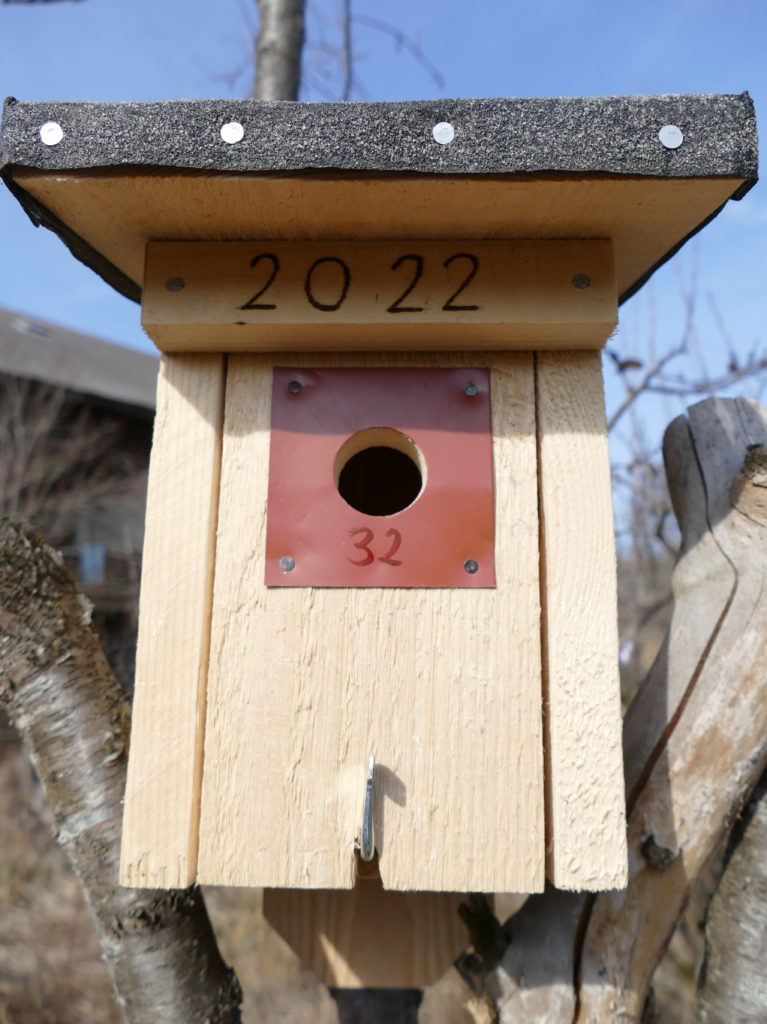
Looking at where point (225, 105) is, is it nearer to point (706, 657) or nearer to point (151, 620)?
point (151, 620)

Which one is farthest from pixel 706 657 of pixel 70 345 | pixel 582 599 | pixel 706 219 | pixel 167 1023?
pixel 70 345

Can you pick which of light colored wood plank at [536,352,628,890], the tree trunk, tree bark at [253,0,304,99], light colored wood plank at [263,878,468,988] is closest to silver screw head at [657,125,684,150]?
light colored wood plank at [536,352,628,890]

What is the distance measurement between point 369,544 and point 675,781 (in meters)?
0.72

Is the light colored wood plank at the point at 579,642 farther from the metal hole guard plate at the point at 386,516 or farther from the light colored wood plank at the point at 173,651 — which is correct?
the light colored wood plank at the point at 173,651

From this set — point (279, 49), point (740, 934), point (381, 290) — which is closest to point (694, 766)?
point (740, 934)

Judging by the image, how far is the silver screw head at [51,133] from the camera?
1153mm

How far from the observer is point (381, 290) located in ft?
4.48

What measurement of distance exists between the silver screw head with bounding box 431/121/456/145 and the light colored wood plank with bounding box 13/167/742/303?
0.05 meters

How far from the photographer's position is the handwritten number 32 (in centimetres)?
136

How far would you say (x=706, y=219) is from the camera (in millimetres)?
1291

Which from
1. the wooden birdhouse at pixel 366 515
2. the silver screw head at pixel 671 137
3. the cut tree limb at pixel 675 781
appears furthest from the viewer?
the cut tree limb at pixel 675 781

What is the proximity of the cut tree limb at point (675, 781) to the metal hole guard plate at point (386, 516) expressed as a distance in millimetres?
520

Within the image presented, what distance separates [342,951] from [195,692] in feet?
2.58

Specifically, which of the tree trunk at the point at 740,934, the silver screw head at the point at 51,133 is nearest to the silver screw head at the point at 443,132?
the silver screw head at the point at 51,133
